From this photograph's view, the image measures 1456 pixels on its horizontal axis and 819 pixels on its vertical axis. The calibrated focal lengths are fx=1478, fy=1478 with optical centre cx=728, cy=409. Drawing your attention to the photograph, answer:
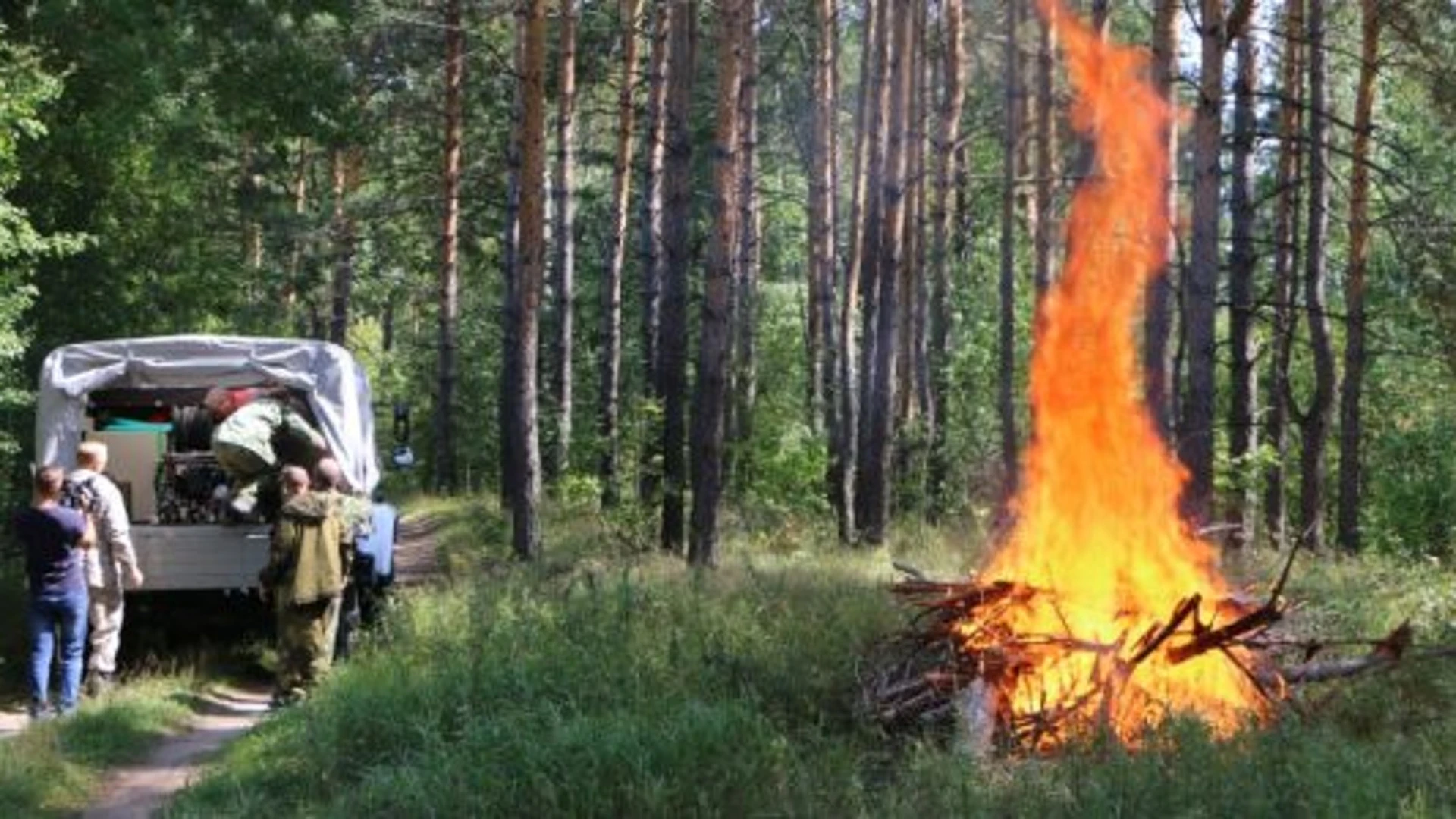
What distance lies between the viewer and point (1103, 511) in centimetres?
940

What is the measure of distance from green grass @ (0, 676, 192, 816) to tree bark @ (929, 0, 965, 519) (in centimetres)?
1481

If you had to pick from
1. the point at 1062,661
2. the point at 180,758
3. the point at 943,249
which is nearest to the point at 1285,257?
the point at 943,249

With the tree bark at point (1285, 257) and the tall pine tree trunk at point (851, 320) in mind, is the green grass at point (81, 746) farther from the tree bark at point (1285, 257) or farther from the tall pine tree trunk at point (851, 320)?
the tree bark at point (1285, 257)

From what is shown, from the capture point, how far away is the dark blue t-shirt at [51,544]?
1059 centimetres

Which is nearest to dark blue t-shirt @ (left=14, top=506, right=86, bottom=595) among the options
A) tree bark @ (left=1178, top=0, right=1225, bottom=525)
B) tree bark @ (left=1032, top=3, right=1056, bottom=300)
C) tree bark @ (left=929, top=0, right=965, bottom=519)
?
tree bark @ (left=1178, top=0, right=1225, bottom=525)

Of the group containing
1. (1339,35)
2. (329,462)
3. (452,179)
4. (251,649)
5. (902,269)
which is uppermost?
(1339,35)

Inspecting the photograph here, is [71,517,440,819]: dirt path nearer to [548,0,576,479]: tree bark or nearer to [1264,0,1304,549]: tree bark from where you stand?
[548,0,576,479]: tree bark

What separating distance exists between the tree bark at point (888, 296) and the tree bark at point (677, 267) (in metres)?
2.82

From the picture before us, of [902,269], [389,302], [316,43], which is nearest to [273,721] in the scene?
[316,43]

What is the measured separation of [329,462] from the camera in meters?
12.0

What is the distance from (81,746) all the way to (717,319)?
25.0 feet

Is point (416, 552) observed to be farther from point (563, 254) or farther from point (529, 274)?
point (529, 274)

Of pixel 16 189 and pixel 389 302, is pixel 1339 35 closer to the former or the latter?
pixel 16 189

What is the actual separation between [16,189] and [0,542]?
4.42 metres
